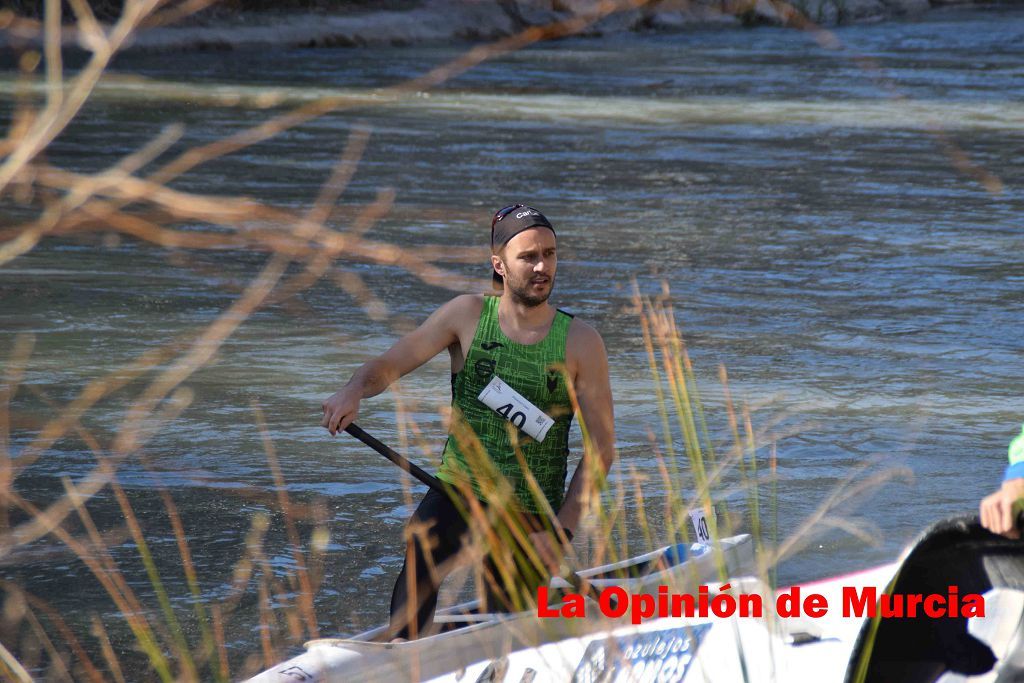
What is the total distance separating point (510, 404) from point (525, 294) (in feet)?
1.09

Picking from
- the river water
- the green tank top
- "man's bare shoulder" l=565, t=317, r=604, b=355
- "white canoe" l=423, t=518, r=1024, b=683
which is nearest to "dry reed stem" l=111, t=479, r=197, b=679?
the river water

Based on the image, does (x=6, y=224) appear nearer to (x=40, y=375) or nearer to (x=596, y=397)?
(x=40, y=375)

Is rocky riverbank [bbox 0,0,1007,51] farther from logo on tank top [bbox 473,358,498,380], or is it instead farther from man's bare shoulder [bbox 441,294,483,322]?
logo on tank top [bbox 473,358,498,380]

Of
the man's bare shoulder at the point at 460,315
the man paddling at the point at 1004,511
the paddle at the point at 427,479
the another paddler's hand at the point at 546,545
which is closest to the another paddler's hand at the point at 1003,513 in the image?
the man paddling at the point at 1004,511

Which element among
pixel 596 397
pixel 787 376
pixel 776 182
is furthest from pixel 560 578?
pixel 776 182

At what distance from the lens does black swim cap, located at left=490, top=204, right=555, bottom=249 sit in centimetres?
459

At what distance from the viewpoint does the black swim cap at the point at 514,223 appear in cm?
459

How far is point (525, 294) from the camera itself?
460cm

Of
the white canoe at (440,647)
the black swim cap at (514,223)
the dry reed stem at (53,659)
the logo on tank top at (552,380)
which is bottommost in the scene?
the dry reed stem at (53,659)

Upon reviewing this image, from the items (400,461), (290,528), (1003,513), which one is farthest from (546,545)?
(290,528)

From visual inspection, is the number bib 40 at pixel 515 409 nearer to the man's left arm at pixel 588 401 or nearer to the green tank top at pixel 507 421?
the green tank top at pixel 507 421

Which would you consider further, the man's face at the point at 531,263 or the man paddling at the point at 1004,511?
the man's face at the point at 531,263

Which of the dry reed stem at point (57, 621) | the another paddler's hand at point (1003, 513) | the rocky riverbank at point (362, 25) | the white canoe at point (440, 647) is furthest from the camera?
the rocky riverbank at point (362, 25)

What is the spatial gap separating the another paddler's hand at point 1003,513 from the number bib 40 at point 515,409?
6.50 feet
